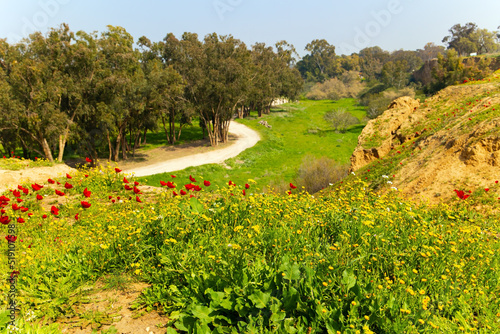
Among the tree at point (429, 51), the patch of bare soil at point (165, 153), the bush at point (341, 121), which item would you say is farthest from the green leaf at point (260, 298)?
the tree at point (429, 51)

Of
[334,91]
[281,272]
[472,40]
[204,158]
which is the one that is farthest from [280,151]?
[472,40]

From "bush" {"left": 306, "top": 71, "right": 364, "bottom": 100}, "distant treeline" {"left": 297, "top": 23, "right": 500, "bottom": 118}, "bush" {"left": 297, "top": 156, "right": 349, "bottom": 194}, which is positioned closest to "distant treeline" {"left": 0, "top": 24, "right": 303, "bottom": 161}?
"bush" {"left": 297, "top": 156, "right": 349, "bottom": 194}

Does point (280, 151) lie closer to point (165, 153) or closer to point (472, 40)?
point (165, 153)

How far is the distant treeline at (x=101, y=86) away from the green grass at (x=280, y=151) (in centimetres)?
626

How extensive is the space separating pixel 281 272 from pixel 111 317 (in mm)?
2064

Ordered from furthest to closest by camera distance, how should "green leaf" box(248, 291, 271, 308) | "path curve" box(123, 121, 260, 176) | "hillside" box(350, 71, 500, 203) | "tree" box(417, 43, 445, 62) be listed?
"tree" box(417, 43, 445, 62), "path curve" box(123, 121, 260, 176), "hillside" box(350, 71, 500, 203), "green leaf" box(248, 291, 271, 308)

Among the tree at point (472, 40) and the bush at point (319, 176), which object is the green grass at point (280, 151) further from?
the tree at point (472, 40)

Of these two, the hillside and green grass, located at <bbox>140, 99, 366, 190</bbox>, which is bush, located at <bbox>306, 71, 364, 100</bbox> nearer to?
green grass, located at <bbox>140, 99, 366, 190</bbox>

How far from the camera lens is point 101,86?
69.2ft

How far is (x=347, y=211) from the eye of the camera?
15.8 ft

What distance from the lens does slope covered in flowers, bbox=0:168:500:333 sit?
2811 millimetres

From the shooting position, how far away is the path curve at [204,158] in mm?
24778

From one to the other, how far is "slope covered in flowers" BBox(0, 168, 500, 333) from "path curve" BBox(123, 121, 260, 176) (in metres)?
20.1

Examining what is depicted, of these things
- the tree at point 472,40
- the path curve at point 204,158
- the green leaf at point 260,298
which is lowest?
the path curve at point 204,158
